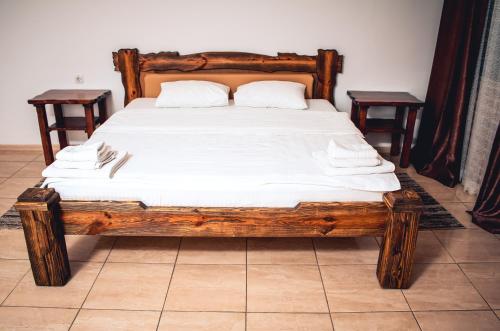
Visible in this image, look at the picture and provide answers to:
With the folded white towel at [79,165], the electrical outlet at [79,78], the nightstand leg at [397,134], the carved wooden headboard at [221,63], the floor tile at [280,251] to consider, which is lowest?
the floor tile at [280,251]

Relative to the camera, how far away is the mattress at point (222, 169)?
82.7 inches

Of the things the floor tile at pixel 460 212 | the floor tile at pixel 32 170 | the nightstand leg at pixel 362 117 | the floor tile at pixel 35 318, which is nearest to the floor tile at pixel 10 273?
the floor tile at pixel 35 318

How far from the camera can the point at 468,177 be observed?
3188mm

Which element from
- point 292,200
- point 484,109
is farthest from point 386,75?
point 292,200

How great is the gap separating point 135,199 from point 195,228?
340 millimetres

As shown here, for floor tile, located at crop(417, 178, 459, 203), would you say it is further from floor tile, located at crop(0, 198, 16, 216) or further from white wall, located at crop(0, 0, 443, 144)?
floor tile, located at crop(0, 198, 16, 216)

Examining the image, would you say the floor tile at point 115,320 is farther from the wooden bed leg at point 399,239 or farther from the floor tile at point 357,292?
the wooden bed leg at point 399,239

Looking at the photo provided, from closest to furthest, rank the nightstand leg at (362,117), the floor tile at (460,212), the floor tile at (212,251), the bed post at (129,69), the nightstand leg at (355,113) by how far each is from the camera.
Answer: the floor tile at (212,251) < the floor tile at (460,212) < the nightstand leg at (362,117) < the bed post at (129,69) < the nightstand leg at (355,113)

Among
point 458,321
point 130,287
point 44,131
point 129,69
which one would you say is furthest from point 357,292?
point 44,131

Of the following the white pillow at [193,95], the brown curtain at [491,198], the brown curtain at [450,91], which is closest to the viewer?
the brown curtain at [491,198]

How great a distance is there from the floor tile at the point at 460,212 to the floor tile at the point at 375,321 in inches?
43.4

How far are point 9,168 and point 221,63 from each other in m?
2.02

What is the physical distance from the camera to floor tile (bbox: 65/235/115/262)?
93.5 inches

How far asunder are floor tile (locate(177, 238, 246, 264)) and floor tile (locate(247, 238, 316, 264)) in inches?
2.6
